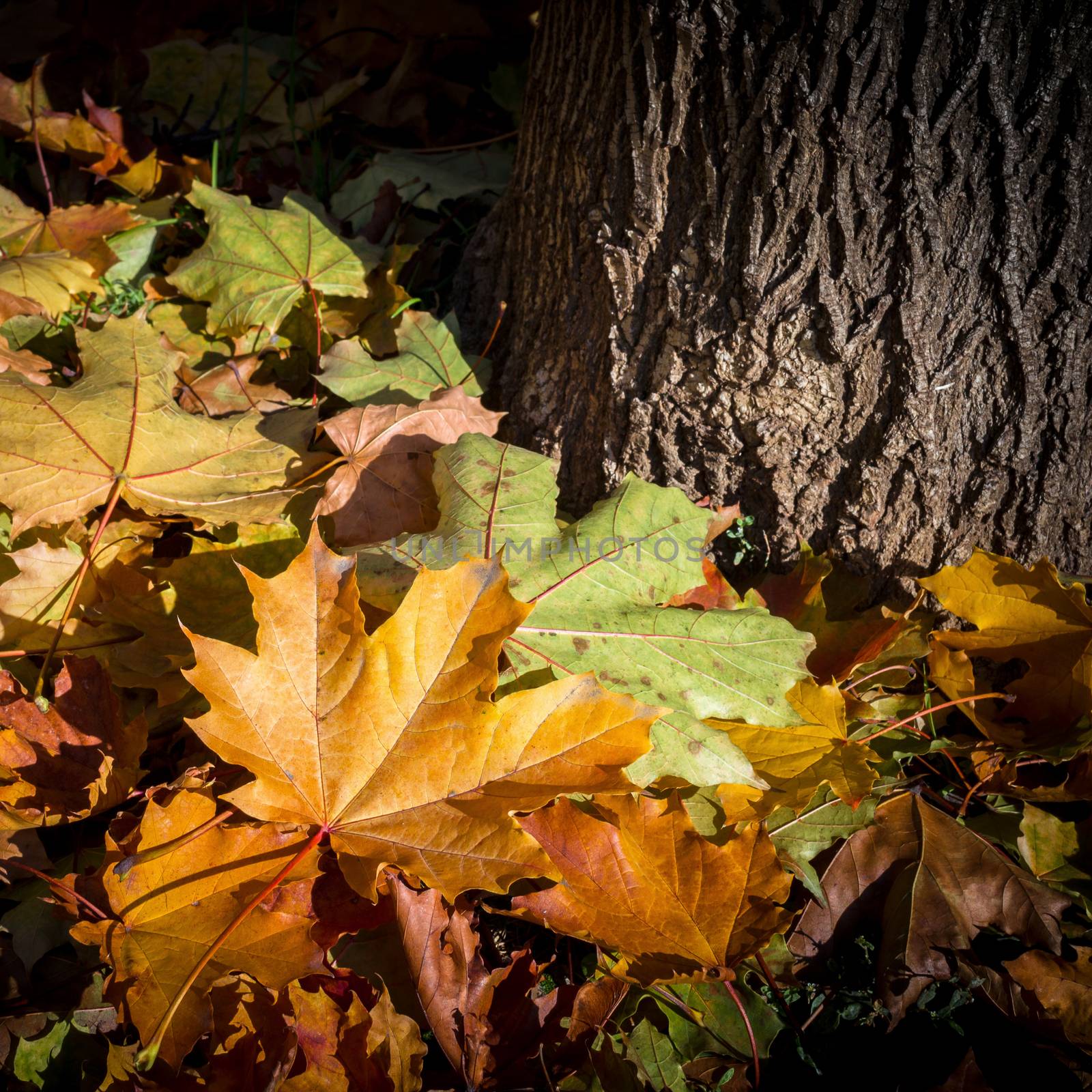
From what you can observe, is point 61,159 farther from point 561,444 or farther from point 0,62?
point 561,444

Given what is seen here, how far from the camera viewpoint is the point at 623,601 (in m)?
1.29

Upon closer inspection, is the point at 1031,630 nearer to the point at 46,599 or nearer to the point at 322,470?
the point at 322,470

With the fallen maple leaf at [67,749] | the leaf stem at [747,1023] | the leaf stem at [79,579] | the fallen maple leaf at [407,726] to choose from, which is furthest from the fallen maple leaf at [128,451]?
the leaf stem at [747,1023]

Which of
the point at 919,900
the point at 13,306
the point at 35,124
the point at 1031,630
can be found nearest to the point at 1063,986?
the point at 919,900

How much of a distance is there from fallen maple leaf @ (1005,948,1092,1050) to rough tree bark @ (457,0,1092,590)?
2.23ft

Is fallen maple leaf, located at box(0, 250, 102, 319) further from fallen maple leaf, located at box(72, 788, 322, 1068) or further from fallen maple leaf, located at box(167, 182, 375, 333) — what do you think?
fallen maple leaf, located at box(72, 788, 322, 1068)

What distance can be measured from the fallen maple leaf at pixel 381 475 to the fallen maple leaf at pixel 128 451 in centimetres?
9

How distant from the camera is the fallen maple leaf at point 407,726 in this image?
1.01m

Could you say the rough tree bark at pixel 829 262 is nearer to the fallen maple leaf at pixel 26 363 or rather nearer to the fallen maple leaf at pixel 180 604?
the fallen maple leaf at pixel 180 604

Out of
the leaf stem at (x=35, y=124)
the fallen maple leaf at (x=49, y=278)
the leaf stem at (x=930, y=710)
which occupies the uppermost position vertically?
the leaf stem at (x=35, y=124)

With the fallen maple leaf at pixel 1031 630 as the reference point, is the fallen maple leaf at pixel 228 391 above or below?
above

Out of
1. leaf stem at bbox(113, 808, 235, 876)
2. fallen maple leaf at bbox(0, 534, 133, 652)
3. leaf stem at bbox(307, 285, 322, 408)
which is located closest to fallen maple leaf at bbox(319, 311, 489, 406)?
leaf stem at bbox(307, 285, 322, 408)

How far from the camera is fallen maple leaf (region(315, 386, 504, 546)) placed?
146 centimetres

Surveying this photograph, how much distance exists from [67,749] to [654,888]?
0.86m
